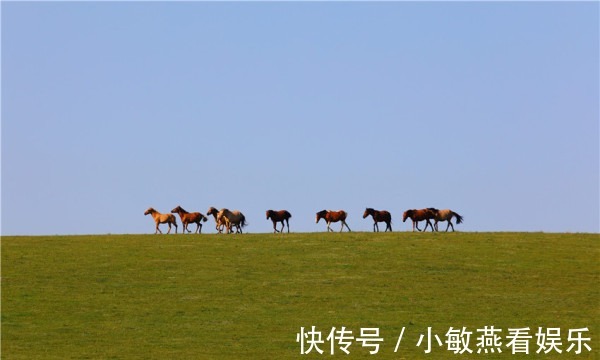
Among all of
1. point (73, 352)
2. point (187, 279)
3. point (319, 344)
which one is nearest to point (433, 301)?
point (319, 344)

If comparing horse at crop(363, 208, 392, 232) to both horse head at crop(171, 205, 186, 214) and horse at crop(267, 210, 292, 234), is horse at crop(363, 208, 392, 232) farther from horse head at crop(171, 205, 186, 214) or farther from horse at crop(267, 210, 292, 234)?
horse head at crop(171, 205, 186, 214)

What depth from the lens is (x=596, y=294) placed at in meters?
39.2

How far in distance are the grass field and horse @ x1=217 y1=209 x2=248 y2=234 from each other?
1.42m

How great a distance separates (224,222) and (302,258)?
7735 millimetres

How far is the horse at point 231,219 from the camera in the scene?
49.3 meters

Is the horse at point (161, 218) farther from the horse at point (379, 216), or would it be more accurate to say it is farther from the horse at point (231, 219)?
the horse at point (379, 216)

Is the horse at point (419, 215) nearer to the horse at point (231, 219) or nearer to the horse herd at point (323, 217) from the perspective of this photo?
the horse herd at point (323, 217)

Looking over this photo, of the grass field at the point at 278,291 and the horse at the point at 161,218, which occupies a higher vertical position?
the horse at the point at 161,218

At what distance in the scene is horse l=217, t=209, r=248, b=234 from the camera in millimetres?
49312

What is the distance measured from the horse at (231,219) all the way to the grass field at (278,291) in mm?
1418

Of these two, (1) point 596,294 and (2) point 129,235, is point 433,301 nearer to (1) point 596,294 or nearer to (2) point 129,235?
(1) point 596,294

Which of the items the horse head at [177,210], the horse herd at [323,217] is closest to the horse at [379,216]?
the horse herd at [323,217]

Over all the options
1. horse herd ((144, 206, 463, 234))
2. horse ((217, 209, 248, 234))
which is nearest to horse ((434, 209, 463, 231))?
horse herd ((144, 206, 463, 234))

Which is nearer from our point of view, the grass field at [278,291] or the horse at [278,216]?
the grass field at [278,291]
